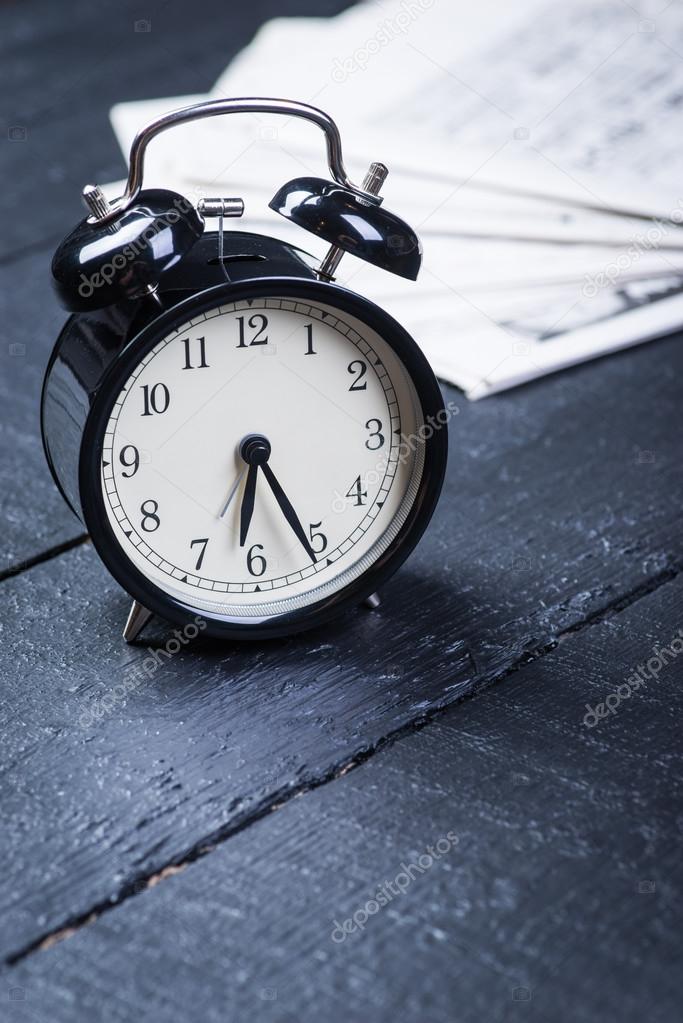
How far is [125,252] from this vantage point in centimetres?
81

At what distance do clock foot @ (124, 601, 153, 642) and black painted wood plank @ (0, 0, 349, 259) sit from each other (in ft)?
2.89

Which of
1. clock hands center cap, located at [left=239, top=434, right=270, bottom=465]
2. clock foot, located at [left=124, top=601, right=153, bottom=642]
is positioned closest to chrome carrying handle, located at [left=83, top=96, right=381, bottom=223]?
clock hands center cap, located at [left=239, top=434, right=270, bottom=465]

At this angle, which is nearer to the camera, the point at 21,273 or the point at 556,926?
the point at 556,926

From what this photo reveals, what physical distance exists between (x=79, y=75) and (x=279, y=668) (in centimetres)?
164

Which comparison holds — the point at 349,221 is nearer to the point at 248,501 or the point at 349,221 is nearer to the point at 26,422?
the point at 248,501

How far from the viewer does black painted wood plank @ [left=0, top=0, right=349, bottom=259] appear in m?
1.83

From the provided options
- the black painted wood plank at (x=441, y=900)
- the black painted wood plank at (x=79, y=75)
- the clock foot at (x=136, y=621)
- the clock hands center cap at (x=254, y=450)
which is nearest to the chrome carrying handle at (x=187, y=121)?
the clock hands center cap at (x=254, y=450)

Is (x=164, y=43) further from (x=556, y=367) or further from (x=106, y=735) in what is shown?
(x=106, y=735)

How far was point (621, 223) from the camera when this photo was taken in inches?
64.4

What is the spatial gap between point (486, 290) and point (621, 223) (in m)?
0.24

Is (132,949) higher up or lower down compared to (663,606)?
higher up

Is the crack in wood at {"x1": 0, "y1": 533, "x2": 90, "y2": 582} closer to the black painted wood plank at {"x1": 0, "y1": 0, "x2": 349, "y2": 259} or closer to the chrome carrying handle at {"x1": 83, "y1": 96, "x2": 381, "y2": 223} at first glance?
the chrome carrying handle at {"x1": 83, "y1": 96, "x2": 381, "y2": 223}

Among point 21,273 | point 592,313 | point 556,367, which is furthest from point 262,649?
point 21,273

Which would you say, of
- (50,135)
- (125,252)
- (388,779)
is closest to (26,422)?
(125,252)
